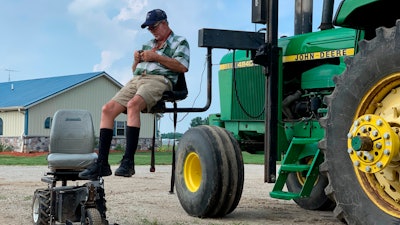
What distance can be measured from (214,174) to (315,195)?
6.02 feet

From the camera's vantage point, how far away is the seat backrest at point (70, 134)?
6.89 metres

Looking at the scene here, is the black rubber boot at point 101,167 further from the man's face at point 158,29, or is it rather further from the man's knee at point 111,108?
the man's face at point 158,29

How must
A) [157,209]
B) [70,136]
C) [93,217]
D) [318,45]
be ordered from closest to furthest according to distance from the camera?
[93,217] < [70,136] < [318,45] < [157,209]

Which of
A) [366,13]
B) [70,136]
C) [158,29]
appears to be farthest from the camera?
[70,136]

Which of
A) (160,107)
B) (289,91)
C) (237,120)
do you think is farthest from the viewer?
(237,120)

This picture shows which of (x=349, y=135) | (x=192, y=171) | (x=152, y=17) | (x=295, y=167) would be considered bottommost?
(x=192, y=171)

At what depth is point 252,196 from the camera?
10133mm

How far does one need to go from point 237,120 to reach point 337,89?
4.01 meters

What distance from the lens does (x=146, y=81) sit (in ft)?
21.3

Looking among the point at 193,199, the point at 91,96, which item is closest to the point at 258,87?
the point at 193,199

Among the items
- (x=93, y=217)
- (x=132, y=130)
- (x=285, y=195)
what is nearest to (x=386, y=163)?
(x=285, y=195)

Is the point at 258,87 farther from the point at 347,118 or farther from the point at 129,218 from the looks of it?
the point at 347,118

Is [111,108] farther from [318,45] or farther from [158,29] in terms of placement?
[318,45]

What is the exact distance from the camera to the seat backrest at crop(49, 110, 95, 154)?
689cm
